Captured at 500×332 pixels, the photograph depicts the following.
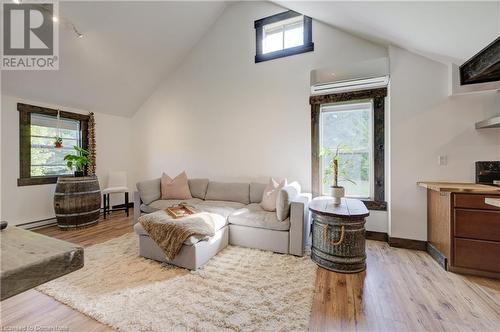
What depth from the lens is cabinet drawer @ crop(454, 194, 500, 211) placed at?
202 cm

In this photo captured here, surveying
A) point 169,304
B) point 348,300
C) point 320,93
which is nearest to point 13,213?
point 169,304

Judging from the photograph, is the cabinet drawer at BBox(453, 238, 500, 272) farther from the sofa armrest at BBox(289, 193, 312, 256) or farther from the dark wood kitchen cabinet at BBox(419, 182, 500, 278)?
the sofa armrest at BBox(289, 193, 312, 256)

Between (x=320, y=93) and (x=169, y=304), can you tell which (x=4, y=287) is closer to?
(x=169, y=304)

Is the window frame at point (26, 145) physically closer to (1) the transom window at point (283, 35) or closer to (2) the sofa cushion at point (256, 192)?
(2) the sofa cushion at point (256, 192)

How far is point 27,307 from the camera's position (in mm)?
1664

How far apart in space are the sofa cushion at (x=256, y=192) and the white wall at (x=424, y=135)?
1824mm

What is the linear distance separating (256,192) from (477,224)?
8.40 ft

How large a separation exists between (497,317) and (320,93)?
2.95 metres

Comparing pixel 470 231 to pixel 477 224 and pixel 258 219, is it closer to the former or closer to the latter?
pixel 477 224

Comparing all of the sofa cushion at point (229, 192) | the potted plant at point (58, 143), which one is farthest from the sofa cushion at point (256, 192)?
the potted plant at point (58, 143)

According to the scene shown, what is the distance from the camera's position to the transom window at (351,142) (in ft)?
10.4

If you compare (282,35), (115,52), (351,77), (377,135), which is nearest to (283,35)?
(282,35)

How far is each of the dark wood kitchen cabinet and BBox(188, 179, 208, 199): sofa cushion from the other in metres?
3.27

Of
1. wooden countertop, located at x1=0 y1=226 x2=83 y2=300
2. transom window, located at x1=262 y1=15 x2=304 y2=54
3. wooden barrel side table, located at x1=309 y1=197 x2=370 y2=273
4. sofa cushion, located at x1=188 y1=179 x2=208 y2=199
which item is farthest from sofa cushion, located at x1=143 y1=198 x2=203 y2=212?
transom window, located at x1=262 y1=15 x2=304 y2=54
